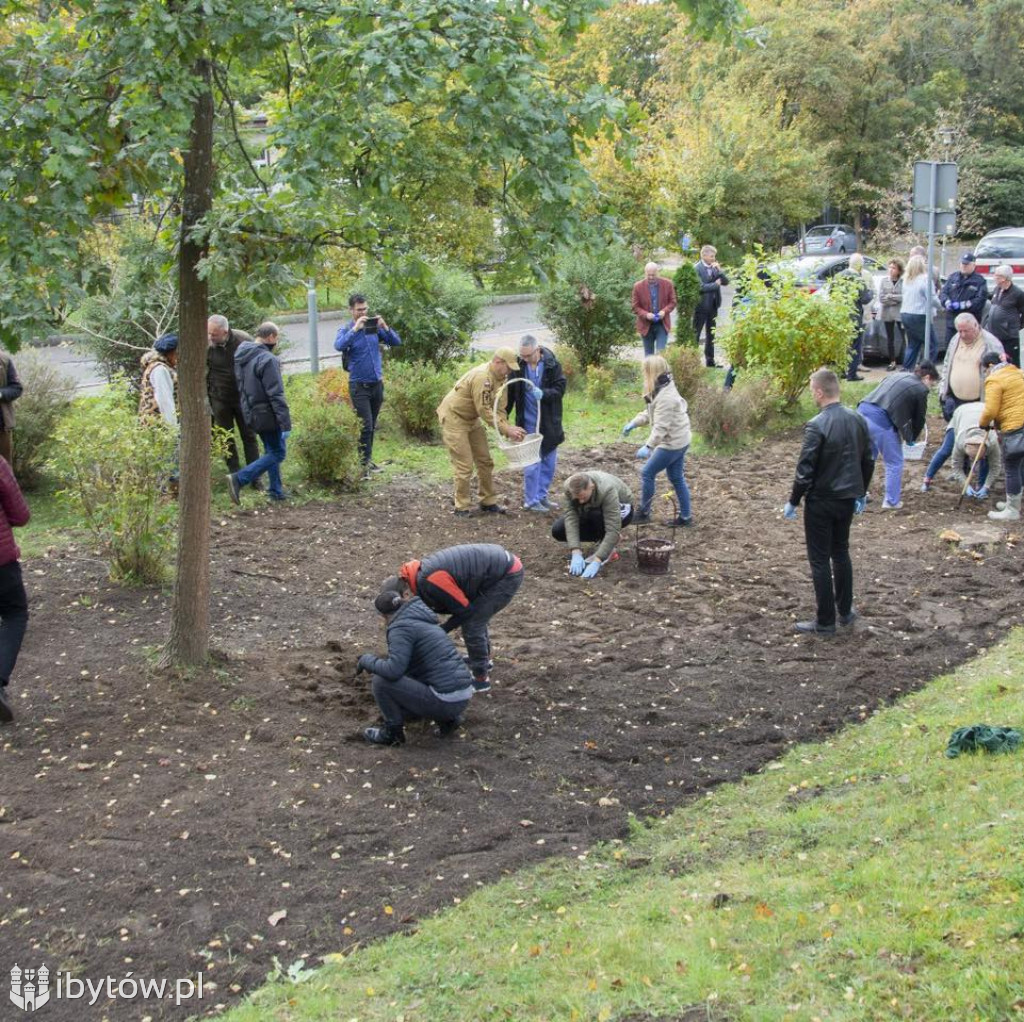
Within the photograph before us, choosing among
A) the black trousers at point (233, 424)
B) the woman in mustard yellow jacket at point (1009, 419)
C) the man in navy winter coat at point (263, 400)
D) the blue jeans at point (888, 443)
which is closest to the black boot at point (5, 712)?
the man in navy winter coat at point (263, 400)

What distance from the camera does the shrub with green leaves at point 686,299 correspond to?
1853cm

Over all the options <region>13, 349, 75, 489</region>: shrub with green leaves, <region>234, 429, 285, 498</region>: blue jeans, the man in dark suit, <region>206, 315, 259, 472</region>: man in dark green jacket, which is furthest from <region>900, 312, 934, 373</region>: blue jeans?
<region>13, 349, 75, 489</region>: shrub with green leaves

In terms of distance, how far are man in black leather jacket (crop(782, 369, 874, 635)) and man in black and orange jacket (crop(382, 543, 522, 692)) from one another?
236cm

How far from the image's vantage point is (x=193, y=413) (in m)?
7.31

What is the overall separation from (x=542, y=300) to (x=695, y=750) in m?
11.8

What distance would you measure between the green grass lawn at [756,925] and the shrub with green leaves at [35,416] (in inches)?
318

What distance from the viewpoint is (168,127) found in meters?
6.03

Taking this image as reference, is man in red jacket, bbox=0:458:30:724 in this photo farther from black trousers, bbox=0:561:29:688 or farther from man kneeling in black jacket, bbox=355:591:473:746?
man kneeling in black jacket, bbox=355:591:473:746

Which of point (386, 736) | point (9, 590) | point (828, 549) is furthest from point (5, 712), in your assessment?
point (828, 549)

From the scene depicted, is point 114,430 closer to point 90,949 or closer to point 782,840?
point 90,949

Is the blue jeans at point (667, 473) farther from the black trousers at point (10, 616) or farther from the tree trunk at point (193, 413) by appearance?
the black trousers at point (10, 616)

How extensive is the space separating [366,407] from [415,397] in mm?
1612

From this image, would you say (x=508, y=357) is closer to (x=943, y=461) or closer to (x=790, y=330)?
(x=943, y=461)

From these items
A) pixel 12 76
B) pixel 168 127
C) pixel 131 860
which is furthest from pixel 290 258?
pixel 131 860
